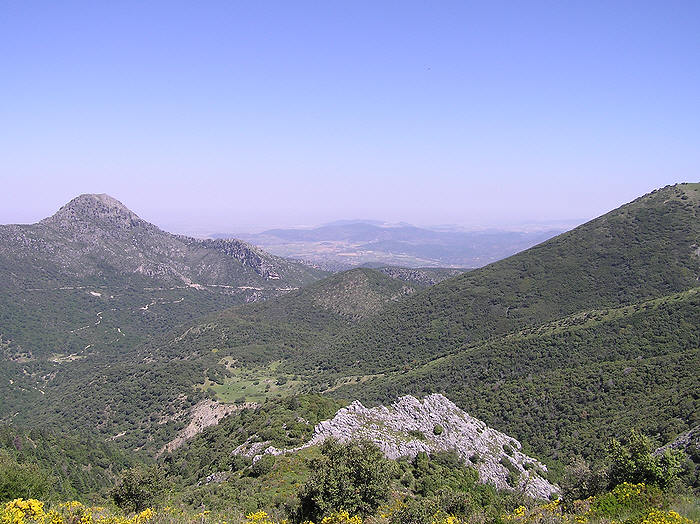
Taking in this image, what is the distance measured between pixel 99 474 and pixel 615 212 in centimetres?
12474

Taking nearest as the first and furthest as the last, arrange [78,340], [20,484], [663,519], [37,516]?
[663,519] < [37,516] < [20,484] < [78,340]

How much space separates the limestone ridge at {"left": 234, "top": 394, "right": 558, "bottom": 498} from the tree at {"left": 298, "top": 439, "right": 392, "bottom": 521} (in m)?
14.5

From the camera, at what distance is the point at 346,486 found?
70.2 ft

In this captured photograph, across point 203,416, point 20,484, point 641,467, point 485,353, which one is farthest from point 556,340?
point 20,484

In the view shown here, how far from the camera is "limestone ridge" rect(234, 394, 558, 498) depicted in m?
38.8

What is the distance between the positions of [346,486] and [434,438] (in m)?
24.8

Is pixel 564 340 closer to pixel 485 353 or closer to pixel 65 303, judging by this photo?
pixel 485 353

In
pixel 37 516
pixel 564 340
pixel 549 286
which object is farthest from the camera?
pixel 549 286

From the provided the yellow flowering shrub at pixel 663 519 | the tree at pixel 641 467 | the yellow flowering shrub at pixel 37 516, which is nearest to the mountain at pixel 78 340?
the yellow flowering shrub at pixel 37 516

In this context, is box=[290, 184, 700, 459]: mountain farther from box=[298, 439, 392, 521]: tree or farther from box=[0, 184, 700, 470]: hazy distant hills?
box=[298, 439, 392, 521]: tree

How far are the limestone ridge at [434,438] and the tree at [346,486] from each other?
1452 centimetres

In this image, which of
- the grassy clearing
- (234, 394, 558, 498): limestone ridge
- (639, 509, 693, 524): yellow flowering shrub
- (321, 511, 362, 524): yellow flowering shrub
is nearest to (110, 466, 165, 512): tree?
(234, 394, 558, 498): limestone ridge

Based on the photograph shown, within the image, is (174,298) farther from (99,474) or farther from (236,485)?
(236,485)

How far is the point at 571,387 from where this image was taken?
57844 mm
